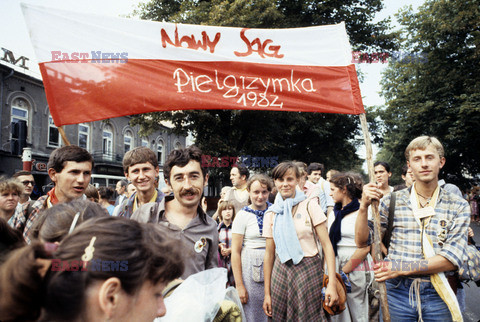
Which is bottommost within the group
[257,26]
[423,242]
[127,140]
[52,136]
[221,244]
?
[221,244]

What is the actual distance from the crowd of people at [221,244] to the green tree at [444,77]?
47.5 ft

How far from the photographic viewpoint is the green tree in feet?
53.4

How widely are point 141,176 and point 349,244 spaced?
2.36 m

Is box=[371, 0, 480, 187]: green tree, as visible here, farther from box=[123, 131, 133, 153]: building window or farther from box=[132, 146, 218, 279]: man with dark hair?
box=[123, 131, 133, 153]: building window

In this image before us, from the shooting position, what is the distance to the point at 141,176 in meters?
2.99

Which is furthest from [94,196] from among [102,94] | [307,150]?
[307,150]

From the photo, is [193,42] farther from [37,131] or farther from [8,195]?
[37,131]

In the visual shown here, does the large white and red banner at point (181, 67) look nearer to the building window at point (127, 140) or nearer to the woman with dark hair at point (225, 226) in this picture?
the woman with dark hair at point (225, 226)

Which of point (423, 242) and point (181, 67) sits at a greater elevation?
point (181, 67)

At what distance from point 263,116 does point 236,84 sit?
13.0 meters

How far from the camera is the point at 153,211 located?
2.46 m

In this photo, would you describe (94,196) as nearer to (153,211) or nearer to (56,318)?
(153,211)

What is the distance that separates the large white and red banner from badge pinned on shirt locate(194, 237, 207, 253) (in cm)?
135

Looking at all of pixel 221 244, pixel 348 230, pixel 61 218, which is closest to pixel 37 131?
pixel 221 244
